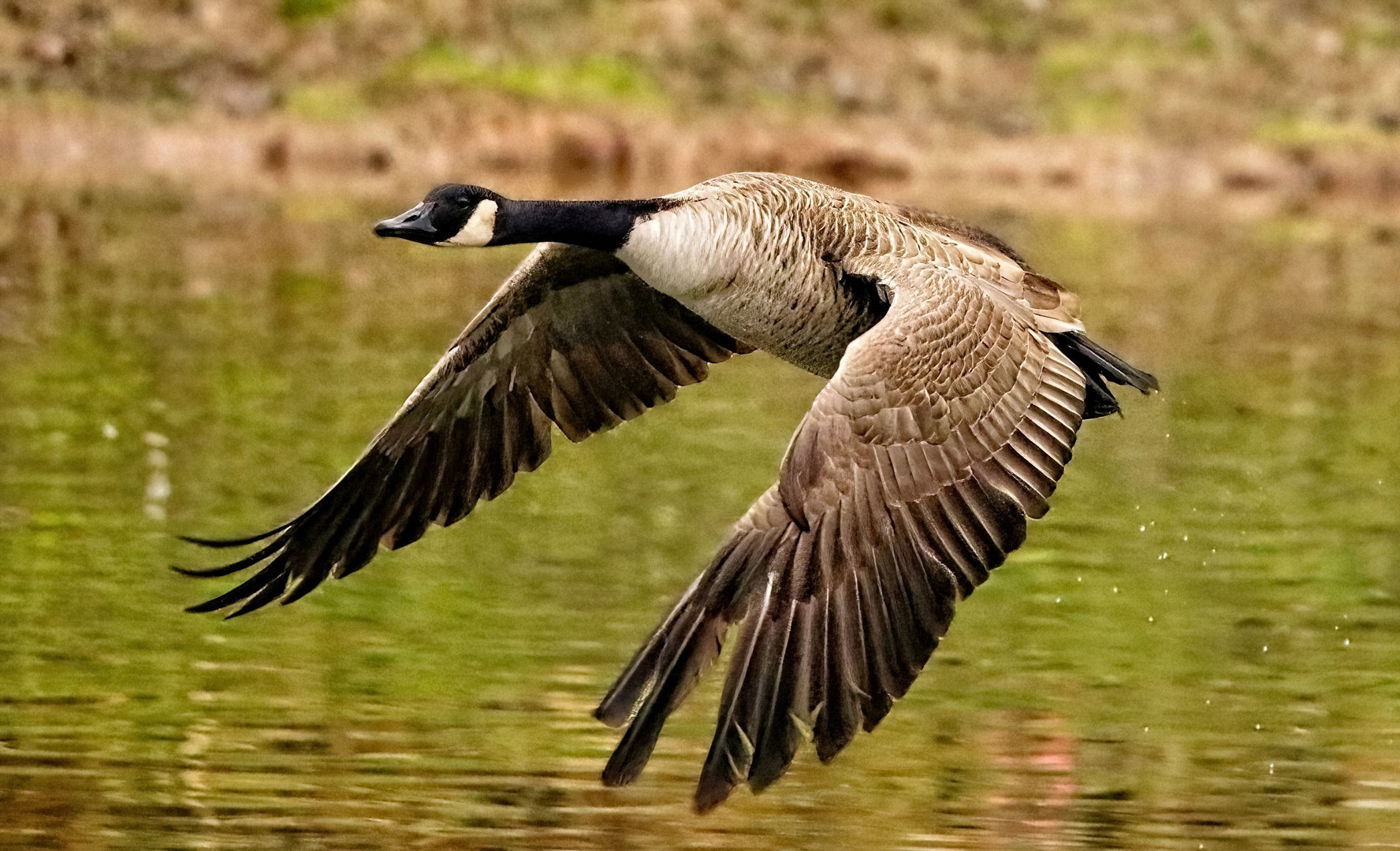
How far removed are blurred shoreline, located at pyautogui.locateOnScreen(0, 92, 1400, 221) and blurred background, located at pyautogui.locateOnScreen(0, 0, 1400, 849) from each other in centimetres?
7

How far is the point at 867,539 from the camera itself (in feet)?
25.0

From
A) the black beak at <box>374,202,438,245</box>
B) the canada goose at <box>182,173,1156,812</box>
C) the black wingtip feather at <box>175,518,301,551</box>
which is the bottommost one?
the black wingtip feather at <box>175,518,301,551</box>

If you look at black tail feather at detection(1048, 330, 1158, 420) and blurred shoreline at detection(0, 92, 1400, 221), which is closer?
black tail feather at detection(1048, 330, 1158, 420)

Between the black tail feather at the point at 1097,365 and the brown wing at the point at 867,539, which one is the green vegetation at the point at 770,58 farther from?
the brown wing at the point at 867,539

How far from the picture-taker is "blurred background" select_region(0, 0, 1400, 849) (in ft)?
28.1

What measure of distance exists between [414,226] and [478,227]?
0.32 m

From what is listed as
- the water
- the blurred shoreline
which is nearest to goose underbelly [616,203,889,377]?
the water

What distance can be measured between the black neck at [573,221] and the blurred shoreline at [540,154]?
64.9 feet

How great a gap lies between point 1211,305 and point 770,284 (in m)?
16.5

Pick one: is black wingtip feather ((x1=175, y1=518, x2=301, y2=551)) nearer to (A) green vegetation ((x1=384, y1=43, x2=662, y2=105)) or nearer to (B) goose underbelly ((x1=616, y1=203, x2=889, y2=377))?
(B) goose underbelly ((x1=616, y1=203, x2=889, y2=377))

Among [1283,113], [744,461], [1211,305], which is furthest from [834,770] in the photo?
[1283,113]

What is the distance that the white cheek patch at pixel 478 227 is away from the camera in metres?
8.48

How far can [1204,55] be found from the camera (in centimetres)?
3816

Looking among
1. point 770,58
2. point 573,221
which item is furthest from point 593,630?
point 770,58
